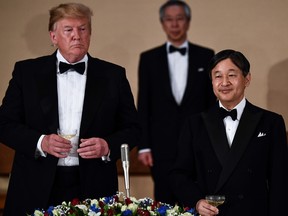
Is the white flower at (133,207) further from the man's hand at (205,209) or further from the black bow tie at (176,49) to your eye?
the black bow tie at (176,49)

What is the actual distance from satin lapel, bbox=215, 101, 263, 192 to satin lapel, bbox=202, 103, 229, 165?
0.13ft

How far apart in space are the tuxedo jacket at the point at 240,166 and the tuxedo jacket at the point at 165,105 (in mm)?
1867

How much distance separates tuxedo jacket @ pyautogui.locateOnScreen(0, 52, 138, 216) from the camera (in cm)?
356

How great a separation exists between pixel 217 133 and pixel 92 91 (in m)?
0.65

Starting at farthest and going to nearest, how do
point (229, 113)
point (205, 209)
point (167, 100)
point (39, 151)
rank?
point (167, 100), point (229, 113), point (39, 151), point (205, 209)

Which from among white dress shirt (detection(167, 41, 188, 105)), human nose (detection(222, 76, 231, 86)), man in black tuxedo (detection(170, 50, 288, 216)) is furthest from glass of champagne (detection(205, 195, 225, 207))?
white dress shirt (detection(167, 41, 188, 105))

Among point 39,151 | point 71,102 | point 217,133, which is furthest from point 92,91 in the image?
point 217,133

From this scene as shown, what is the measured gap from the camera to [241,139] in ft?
11.7

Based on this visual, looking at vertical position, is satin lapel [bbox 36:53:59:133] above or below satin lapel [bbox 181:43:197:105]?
below

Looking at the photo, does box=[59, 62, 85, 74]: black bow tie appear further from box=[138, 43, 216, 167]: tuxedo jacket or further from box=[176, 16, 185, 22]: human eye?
box=[176, 16, 185, 22]: human eye

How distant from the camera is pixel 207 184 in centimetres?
356

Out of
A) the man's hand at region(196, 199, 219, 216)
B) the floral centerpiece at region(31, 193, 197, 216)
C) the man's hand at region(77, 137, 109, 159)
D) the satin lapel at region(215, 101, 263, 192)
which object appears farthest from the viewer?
the satin lapel at region(215, 101, 263, 192)

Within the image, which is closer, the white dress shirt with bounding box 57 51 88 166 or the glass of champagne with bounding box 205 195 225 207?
the glass of champagne with bounding box 205 195 225 207

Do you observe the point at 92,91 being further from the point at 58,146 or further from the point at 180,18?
the point at 180,18
